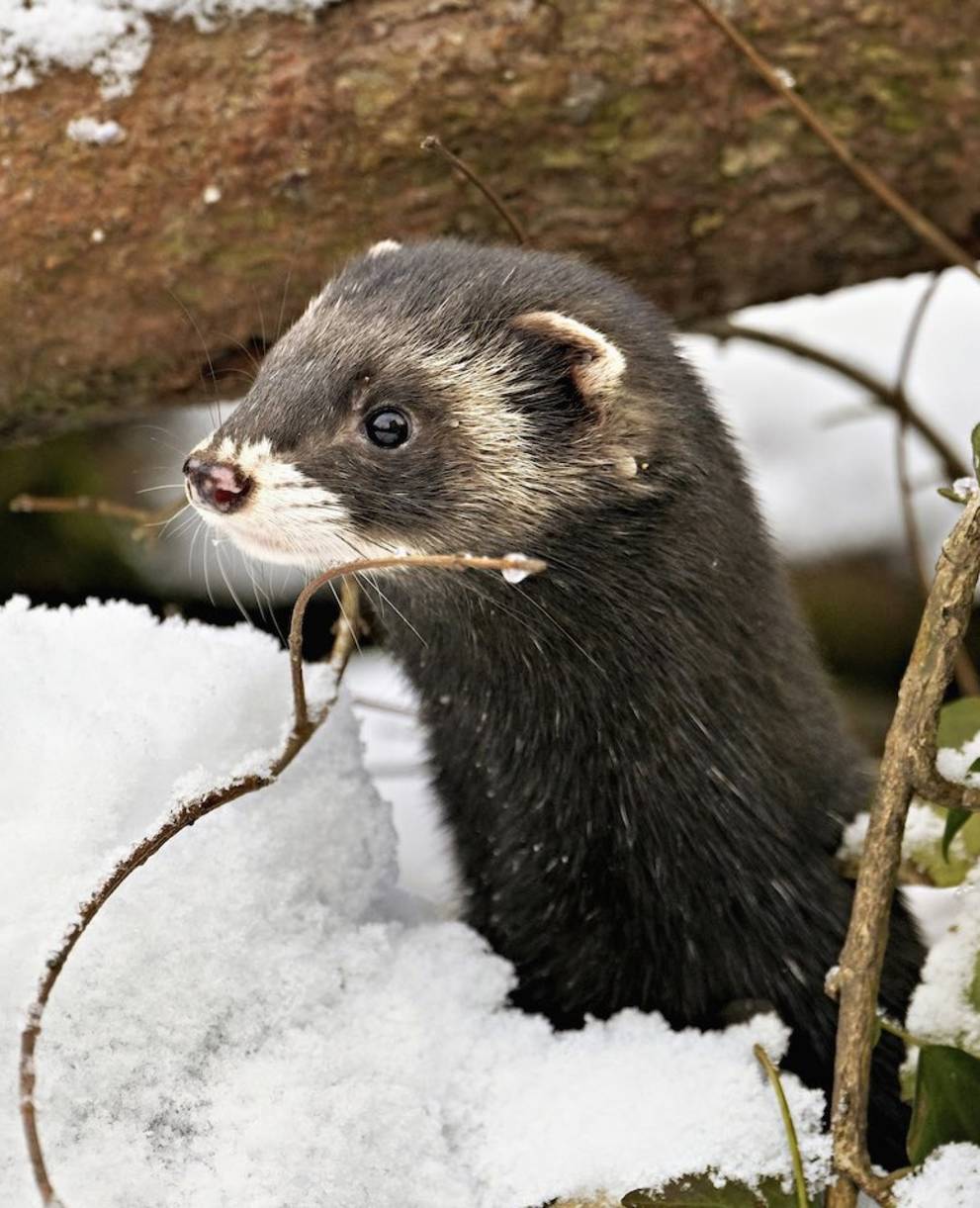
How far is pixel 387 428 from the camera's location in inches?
86.0

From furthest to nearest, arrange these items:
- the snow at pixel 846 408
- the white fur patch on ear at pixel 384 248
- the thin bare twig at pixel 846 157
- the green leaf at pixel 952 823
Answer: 1. the snow at pixel 846 408
2. the thin bare twig at pixel 846 157
3. the white fur patch on ear at pixel 384 248
4. the green leaf at pixel 952 823

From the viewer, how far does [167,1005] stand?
6.31 ft

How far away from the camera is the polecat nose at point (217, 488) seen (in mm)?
2062

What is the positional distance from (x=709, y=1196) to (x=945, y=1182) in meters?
0.27

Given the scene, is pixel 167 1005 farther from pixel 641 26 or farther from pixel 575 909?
pixel 641 26

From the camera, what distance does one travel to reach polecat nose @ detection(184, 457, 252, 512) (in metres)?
2.06

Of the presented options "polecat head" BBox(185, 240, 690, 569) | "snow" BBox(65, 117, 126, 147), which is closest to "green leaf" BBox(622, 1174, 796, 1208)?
"polecat head" BBox(185, 240, 690, 569)

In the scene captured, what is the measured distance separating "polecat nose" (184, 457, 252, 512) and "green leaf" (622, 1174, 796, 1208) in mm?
959

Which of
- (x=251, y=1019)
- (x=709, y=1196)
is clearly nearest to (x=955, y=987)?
(x=709, y=1196)

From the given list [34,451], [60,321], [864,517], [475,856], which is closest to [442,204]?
[60,321]

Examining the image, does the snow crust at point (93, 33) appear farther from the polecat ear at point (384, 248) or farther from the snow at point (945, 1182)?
the snow at point (945, 1182)

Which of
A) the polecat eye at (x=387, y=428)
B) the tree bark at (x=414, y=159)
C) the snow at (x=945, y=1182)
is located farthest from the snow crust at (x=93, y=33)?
the snow at (x=945, y=1182)

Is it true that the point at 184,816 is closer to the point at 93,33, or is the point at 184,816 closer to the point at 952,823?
the point at 952,823

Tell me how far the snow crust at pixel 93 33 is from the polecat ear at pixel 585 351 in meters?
0.90
